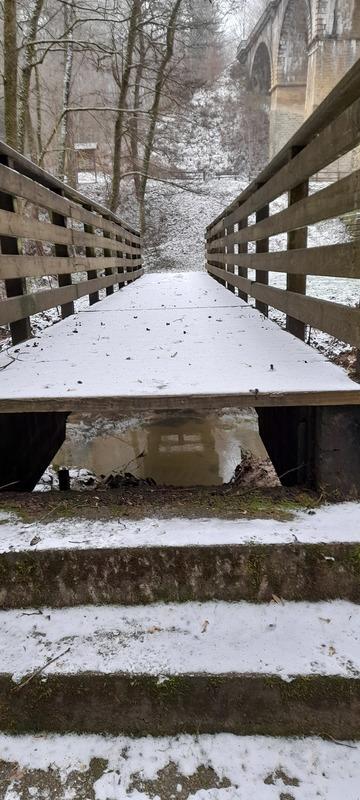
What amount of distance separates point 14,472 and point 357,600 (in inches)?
68.9

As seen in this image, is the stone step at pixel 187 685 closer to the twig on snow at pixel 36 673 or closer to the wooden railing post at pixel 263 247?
the twig on snow at pixel 36 673

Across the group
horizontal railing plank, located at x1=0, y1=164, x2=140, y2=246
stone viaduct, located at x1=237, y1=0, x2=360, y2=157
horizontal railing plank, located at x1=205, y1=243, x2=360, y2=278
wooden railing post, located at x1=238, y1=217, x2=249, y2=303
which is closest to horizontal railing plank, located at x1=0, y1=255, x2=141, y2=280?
horizontal railing plank, located at x1=0, y1=164, x2=140, y2=246

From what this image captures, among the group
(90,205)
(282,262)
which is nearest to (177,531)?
(282,262)

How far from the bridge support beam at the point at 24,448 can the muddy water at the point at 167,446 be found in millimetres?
937

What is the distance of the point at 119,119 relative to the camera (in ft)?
46.8

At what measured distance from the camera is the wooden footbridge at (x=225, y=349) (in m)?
2.15

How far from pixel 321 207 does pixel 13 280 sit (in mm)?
1972

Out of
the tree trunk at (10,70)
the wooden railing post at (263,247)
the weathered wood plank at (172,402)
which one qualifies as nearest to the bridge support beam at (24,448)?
the weathered wood plank at (172,402)

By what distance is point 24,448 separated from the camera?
2.84 metres

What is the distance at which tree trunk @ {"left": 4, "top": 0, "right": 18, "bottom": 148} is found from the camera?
27.3 ft

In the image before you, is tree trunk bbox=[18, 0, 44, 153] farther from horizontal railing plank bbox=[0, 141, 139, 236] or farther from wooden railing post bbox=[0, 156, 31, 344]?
wooden railing post bbox=[0, 156, 31, 344]

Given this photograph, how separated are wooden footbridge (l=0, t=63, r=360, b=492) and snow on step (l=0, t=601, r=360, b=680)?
0.64m

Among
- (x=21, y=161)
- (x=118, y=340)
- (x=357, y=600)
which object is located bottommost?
(x=357, y=600)

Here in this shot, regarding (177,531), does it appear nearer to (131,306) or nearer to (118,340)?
(118,340)
